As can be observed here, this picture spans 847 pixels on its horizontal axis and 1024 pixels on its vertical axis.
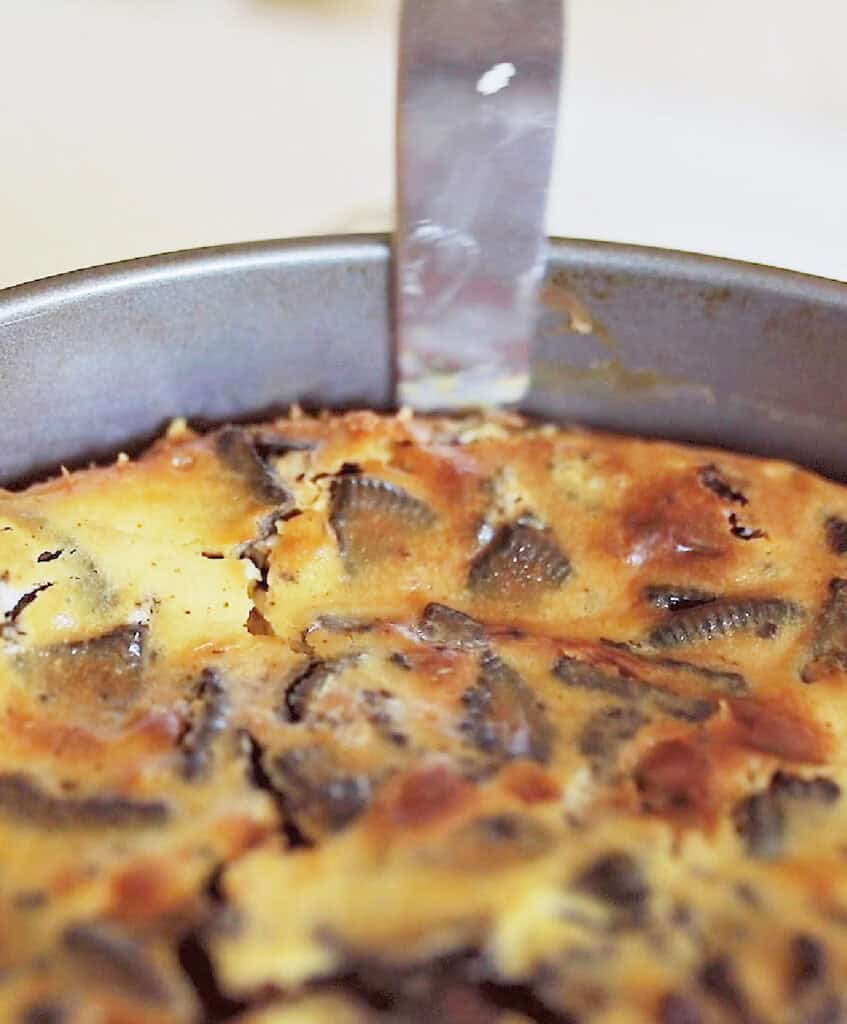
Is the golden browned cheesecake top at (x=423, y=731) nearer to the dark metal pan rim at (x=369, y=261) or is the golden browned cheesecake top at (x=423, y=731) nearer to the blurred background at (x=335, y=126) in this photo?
the dark metal pan rim at (x=369, y=261)

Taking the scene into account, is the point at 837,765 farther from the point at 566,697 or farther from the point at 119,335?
the point at 119,335

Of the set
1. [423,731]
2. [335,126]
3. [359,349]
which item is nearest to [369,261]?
[359,349]

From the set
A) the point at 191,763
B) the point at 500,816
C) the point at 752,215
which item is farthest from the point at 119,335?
the point at 752,215

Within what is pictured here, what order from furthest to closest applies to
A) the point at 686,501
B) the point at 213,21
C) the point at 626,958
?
the point at 213,21 < the point at 686,501 < the point at 626,958

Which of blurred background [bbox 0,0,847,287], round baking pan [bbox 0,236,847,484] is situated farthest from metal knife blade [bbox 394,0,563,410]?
blurred background [bbox 0,0,847,287]

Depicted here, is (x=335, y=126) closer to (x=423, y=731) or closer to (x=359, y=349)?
(x=359, y=349)

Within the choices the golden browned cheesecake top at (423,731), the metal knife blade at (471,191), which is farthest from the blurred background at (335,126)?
the golden browned cheesecake top at (423,731)
